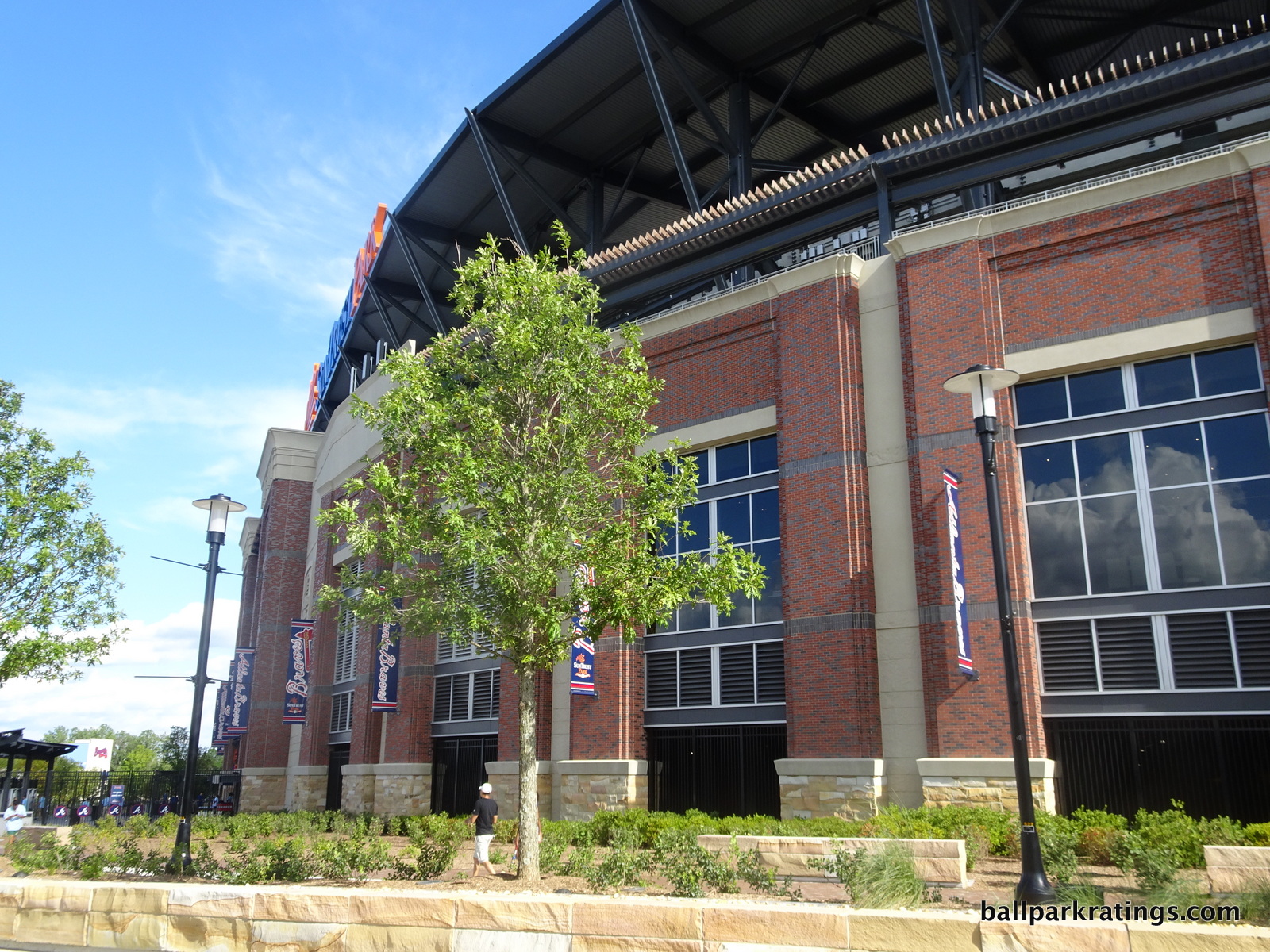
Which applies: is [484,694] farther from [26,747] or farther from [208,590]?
[26,747]

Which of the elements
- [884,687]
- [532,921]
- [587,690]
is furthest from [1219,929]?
[587,690]

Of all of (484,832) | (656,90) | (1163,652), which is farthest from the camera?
(656,90)

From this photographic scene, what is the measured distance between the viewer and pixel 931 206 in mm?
28875


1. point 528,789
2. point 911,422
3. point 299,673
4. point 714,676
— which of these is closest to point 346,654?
point 299,673

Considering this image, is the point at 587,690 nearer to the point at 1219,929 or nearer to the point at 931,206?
the point at 931,206

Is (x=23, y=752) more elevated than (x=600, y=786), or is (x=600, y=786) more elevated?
(x=23, y=752)

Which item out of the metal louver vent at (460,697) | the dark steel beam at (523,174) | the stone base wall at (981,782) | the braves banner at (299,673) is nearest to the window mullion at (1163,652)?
the stone base wall at (981,782)

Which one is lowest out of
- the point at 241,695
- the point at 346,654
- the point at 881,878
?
the point at 881,878

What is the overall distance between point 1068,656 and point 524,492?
10.6 metres

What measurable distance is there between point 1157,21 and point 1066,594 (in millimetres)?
19216

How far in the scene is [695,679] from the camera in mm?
24734

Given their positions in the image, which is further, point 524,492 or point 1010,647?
point 524,492

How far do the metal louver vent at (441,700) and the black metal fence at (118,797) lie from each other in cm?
1236

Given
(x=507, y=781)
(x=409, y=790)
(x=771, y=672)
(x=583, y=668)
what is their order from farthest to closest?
(x=409, y=790)
(x=507, y=781)
(x=583, y=668)
(x=771, y=672)
